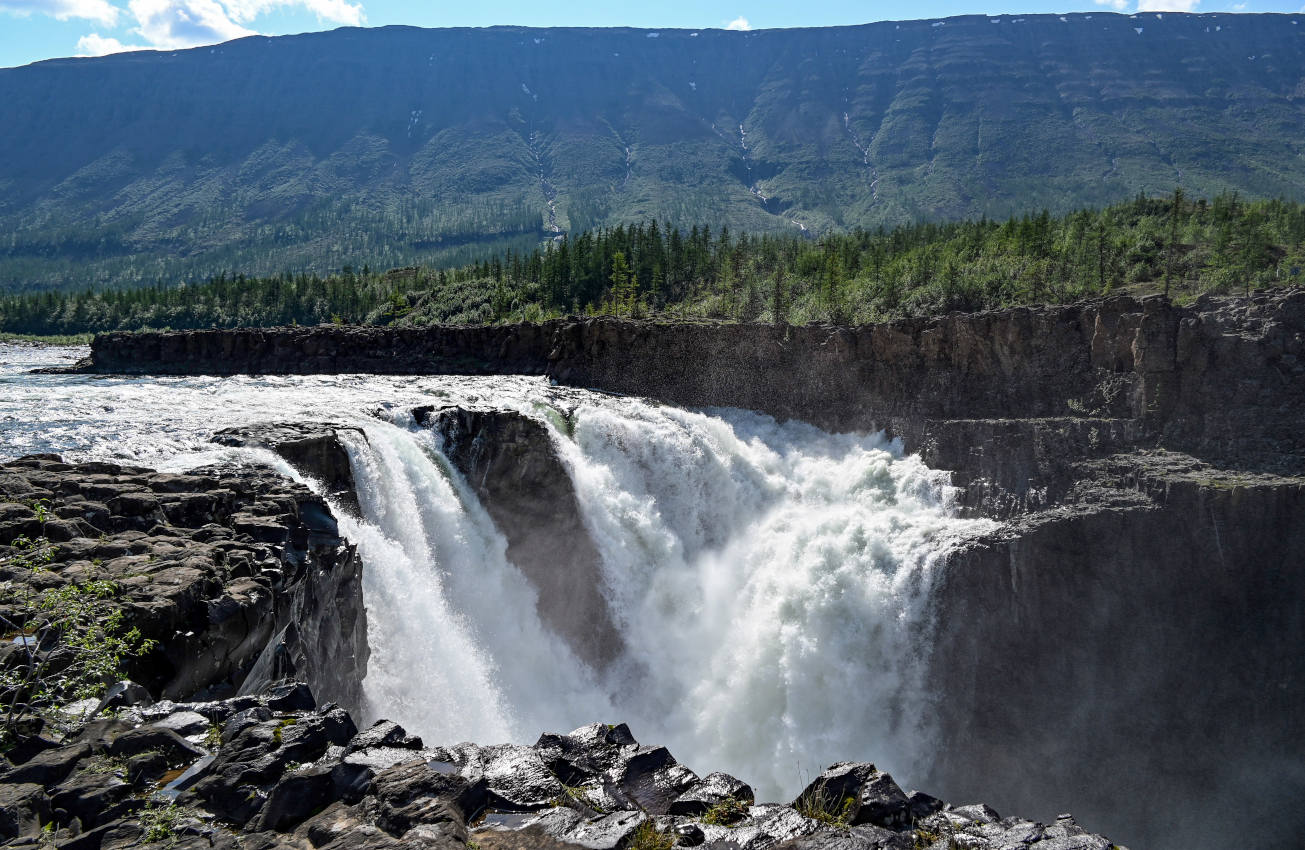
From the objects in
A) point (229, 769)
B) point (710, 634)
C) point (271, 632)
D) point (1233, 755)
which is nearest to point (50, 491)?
point (271, 632)

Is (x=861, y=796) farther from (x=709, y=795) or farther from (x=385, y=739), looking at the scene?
(x=385, y=739)

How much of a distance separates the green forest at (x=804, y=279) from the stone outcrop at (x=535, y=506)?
106ft

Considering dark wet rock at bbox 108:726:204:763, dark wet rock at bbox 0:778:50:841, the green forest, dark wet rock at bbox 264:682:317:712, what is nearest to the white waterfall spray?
dark wet rock at bbox 264:682:317:712

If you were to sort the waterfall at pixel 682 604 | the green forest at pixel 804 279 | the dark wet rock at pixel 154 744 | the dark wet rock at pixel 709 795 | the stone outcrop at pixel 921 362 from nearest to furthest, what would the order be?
the dark wet rock at pixel 154 744 → the dark wet rock at pixel 709 795 → the waterfall at pixel 682 604 → the stone outcrop at pixel 921 362 → the green forest at pixel 804 279

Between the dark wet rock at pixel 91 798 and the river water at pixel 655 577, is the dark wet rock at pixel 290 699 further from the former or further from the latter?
the river water at pixel 655 577

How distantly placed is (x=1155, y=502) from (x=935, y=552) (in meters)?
7.15

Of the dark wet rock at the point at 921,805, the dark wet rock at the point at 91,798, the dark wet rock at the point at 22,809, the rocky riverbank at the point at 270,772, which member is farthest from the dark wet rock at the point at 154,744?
the dark wet rock at the point at 921,805

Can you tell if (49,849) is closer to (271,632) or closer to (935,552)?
(271,632)

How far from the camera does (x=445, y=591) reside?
26.7m

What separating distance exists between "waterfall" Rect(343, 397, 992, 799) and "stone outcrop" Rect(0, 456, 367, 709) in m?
2.96

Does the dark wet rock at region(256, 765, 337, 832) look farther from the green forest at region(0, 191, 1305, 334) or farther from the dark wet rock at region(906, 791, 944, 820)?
the green forest at region(0, 191, 1305, 334)

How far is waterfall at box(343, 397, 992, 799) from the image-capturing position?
79.8 ft

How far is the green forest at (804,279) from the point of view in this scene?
191ft

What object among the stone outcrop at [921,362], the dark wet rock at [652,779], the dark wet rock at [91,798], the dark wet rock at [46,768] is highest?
the stone outcrop at [921,362]
